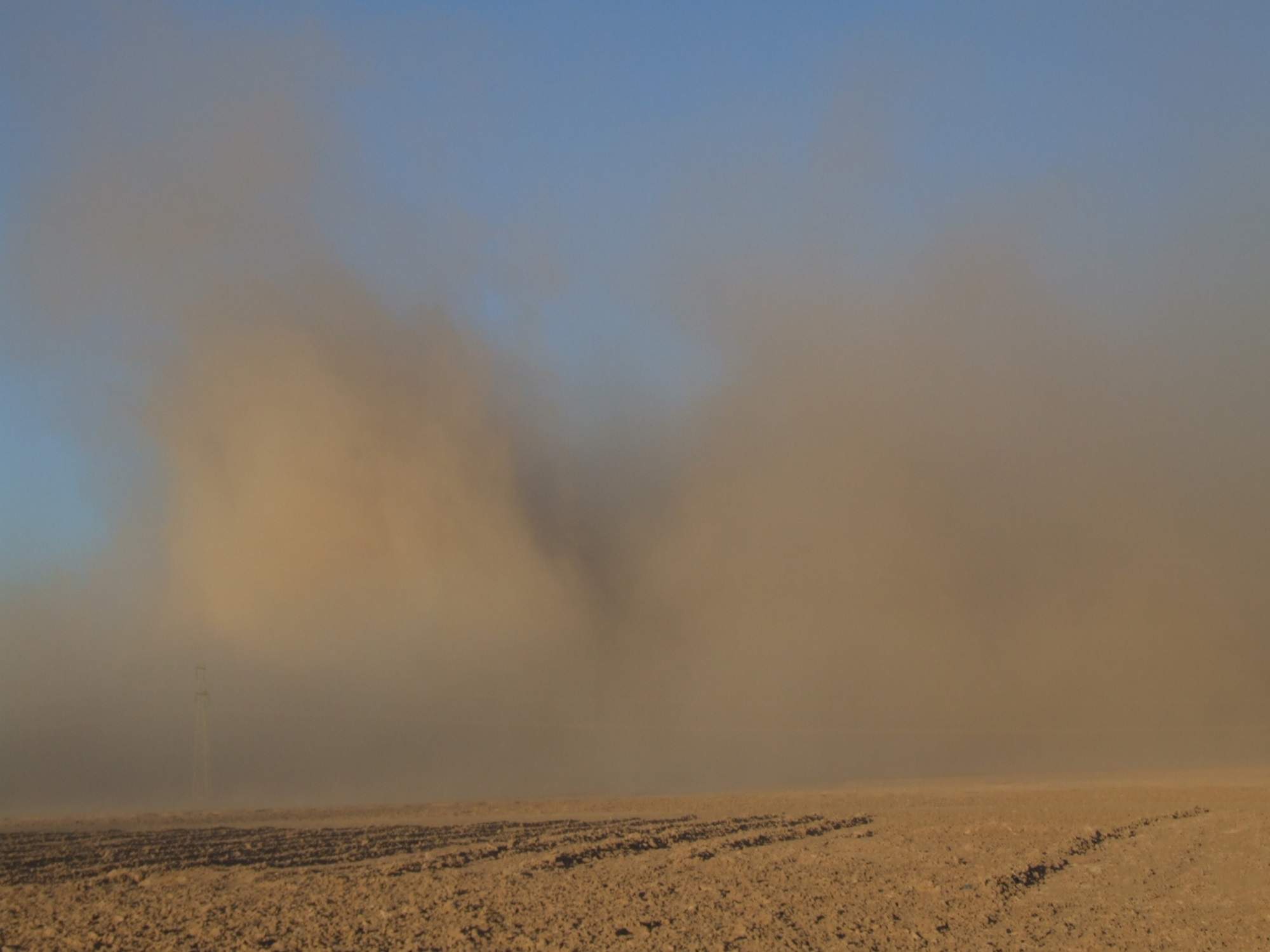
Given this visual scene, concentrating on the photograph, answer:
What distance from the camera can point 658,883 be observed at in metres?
20.7

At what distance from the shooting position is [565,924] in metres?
16.5

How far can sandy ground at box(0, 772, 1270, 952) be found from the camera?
52.3ft

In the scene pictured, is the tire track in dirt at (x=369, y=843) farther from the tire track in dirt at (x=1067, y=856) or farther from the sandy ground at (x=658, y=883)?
the tire track in dirt at (x=1067, y=856)

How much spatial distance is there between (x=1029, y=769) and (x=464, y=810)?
2387 inches

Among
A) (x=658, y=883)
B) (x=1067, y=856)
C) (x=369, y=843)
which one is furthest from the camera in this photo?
(x=369, y=843)

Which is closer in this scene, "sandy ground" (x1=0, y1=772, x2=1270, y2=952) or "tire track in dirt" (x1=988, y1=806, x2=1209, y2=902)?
"sandy ground" (x1=0, y1=772, x2=1270, y2=952)

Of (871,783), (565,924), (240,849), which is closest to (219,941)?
(565,924)

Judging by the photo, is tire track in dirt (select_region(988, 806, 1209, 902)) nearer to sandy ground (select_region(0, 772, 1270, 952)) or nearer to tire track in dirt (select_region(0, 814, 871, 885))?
sandy ground (select_region(0, 772, 1270, 952))

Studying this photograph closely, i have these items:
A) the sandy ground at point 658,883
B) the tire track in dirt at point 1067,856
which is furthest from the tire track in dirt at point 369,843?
the tire track in dirt at point 1067,856

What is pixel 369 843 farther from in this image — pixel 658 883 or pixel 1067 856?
pixel 1067 856

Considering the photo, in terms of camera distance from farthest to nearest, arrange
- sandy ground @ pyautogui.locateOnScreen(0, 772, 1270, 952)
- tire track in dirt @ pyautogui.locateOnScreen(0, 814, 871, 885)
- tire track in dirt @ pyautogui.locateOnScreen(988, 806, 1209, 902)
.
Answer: tire track in dirt @ pyautogui.locateOnScreen(0, 814, 871, 885)
tire track in dirt @ pyautogui.locateOnScreen(988, 806, 1209, 902)
sandy ground @ pyautogui.locateOnScreen(0, 772, 1270, 952)

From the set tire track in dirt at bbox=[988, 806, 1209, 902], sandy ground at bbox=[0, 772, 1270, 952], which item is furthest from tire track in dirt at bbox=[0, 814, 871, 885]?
tire track in dirt at bbox=[988, 806, 1209, 902]

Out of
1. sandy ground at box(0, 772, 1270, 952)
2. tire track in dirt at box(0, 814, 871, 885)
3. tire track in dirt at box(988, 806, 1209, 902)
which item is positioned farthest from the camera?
tire track in dirt at box(0, 814, 871, 885)

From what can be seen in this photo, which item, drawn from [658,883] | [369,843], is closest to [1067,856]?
[658,883]
